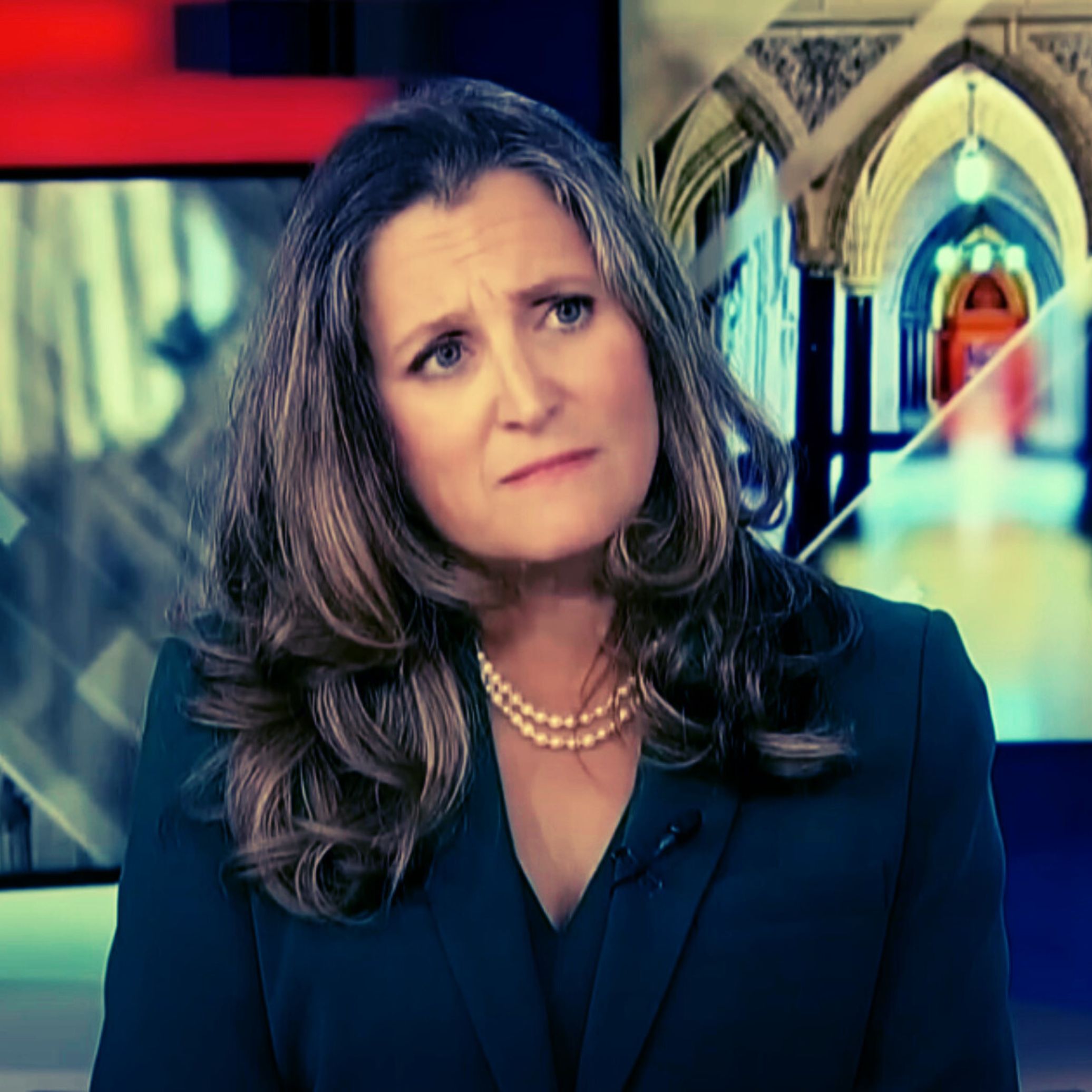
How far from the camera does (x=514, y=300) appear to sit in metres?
1.20

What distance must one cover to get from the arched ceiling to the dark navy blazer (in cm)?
52

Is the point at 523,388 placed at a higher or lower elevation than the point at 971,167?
lower

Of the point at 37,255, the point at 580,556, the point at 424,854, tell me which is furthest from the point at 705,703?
the point at 37,255

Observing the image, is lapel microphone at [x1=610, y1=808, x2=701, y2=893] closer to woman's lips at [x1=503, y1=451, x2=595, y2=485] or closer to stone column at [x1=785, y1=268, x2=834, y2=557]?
woman's lips at [x1=503, y1=451, x2=595, y2=485]

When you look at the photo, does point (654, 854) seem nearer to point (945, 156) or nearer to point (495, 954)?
point (495, 954)

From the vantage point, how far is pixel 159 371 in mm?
1508

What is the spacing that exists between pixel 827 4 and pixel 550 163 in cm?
52

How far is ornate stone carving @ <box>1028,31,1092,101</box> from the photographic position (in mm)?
1521

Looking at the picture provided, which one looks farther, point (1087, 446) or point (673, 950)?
point (1087, 446)

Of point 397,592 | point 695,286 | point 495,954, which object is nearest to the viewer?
point 495,954

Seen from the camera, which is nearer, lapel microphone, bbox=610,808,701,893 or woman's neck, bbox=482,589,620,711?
lapel microphone, bbox=610,808,701,893

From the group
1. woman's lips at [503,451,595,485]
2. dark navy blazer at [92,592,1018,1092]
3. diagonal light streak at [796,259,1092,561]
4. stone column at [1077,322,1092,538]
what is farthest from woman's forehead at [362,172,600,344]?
stone column at [1077,322,1092,538]

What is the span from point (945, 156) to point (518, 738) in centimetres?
88

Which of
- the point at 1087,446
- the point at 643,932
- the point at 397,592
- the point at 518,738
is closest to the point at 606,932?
the point at 643,932
